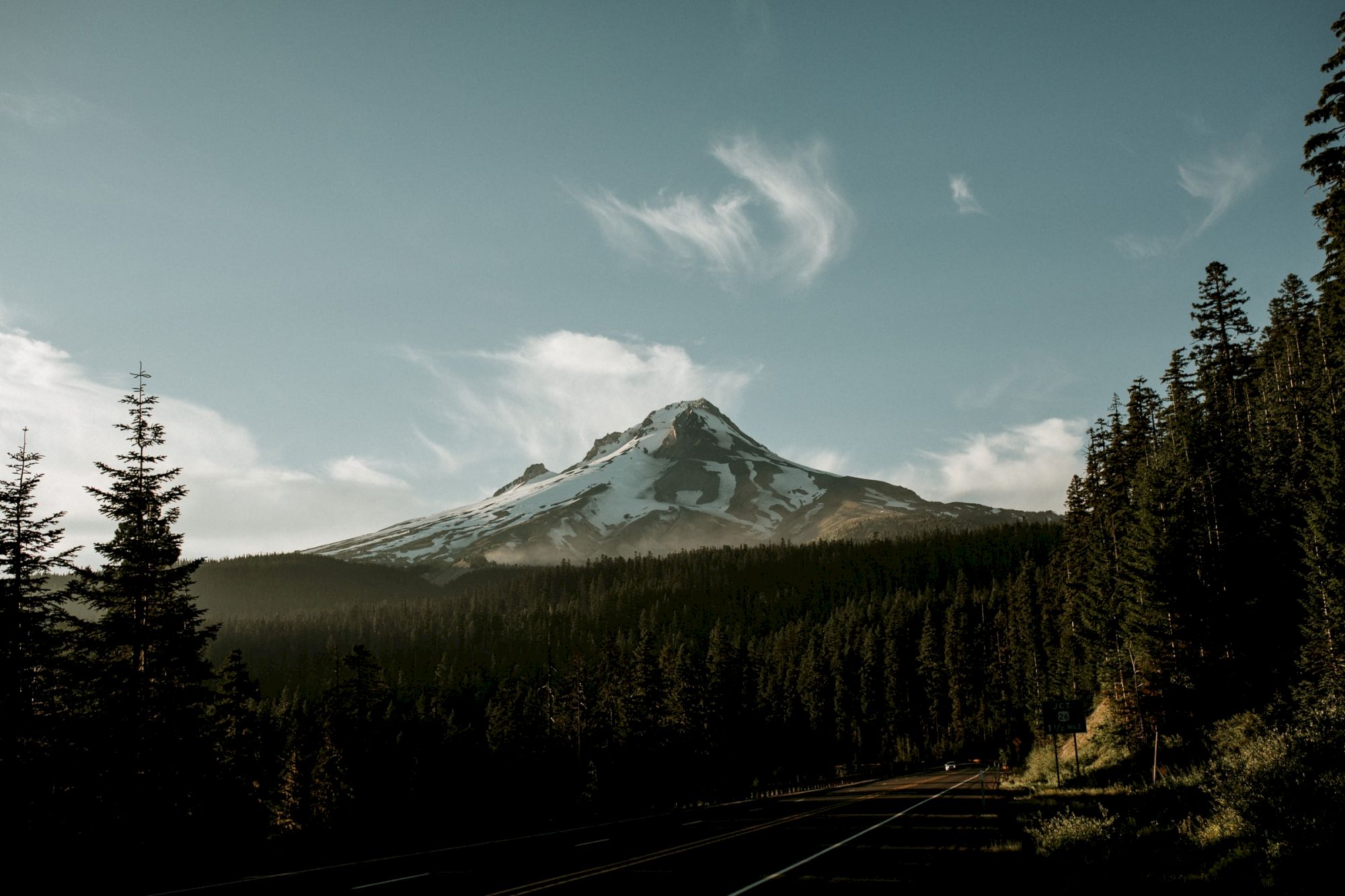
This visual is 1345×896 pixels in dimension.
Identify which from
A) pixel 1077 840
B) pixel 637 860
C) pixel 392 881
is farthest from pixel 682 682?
pixel 392 881

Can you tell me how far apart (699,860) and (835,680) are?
10329 cm

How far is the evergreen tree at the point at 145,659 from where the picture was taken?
81.2 feet

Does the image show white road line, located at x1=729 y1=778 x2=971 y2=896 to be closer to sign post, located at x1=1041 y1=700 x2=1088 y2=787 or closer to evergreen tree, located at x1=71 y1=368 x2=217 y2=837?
sign post, located at x1=1041 y1=700 x2=1088 y2=787

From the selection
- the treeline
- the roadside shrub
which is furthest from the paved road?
the treeline

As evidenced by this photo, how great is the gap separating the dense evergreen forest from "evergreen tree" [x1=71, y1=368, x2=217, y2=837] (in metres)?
0.09

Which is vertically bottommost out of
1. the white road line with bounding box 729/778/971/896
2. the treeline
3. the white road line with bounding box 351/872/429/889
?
the treeline

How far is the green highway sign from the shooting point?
2905cm

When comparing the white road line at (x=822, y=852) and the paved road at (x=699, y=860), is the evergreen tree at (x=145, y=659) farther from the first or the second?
the white road line at (x=822, y=852)

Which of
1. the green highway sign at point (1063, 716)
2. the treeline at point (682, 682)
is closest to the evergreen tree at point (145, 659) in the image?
the treeline at point (682, 682)

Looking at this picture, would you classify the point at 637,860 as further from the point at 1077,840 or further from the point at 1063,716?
the point at 1063,716

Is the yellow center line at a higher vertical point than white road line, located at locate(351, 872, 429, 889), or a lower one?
lower

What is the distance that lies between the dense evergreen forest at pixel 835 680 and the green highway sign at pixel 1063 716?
5.30m

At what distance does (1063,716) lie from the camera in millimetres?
29250

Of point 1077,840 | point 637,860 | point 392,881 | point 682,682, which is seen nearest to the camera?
point 392,881
